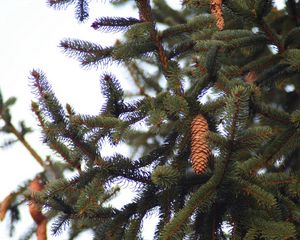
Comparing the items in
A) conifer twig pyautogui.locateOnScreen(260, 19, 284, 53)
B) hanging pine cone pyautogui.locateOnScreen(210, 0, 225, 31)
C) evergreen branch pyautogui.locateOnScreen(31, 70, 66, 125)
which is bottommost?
evergreen branch pyautogui.locateOnScreen(31, 70, 66, 125)

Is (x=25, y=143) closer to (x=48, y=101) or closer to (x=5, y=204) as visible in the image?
(x=5, y=204)

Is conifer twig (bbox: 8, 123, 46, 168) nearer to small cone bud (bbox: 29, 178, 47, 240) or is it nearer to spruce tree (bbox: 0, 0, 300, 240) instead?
small cone bud (bbox: 29, 178, 47, 240)

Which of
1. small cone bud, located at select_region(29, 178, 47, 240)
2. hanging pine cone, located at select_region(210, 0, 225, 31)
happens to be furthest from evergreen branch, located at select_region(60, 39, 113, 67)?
small cone bud, located at select_region(29, 178, 47, 240)

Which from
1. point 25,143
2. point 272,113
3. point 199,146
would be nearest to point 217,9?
point 272,113

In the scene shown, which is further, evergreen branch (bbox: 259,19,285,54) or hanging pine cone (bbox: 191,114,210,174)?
evergreen branch (bbox: 259,19,285,54)

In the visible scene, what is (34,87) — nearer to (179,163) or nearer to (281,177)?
(179,163)

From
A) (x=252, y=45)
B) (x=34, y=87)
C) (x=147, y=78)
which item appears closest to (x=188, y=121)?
(x=34, y=87)
